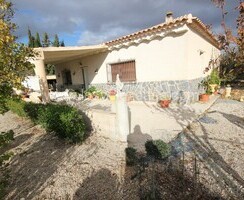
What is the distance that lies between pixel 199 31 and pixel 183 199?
31.4 feet

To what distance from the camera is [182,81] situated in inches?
373

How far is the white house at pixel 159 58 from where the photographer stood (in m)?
9.24

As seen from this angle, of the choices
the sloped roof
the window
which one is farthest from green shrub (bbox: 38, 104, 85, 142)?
the window

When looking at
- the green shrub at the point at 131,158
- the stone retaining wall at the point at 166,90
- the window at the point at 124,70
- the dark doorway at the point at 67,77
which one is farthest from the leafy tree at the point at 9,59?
the dark doorway at the point at 67,77

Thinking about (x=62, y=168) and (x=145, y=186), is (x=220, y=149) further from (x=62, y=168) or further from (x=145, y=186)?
(x=62, y=168)

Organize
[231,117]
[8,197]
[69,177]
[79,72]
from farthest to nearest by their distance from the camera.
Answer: [79,72] < [231,117] < [69,177] < [8,197]

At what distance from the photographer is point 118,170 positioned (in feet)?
14.1

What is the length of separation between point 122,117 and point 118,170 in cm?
180

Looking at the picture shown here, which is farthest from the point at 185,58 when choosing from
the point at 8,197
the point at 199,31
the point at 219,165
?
the point at 8,197

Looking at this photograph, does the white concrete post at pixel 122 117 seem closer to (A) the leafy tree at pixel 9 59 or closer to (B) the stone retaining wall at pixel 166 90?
(A) the leafy tree at pixel 9 59

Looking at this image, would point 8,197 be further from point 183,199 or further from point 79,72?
point 79,72

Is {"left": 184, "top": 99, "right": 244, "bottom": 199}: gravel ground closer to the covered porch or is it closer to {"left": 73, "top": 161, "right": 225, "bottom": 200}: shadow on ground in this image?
{"left": 73, "top": 161, "right": 225, "bottom": 200}: shadow on ground

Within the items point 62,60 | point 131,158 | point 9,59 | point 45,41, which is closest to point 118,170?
point 131,158

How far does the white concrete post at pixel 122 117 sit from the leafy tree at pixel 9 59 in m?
2.82
